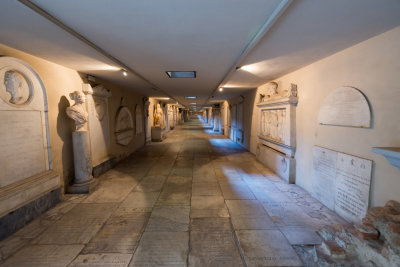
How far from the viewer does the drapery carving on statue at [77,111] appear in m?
3.33

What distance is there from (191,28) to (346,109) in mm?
2520

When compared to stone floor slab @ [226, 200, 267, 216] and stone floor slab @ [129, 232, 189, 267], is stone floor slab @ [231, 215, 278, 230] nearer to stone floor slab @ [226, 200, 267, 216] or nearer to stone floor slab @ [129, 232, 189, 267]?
stone floor slab @ [226, 200, 267, 216]

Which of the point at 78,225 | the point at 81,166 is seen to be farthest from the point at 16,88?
the point at 78,225

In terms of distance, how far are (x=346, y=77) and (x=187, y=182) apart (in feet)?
11.6

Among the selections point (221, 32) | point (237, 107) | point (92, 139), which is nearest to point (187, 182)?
point (92, 139)

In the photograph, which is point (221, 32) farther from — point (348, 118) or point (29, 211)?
point (29, 211)

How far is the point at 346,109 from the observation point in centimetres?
250

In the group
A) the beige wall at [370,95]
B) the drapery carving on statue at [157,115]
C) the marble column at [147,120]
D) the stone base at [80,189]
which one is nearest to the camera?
the beige wall at [370,95]

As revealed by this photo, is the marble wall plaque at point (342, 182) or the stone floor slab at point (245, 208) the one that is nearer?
the marble wall plaque at point (342, 182)

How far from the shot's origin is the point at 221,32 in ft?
6.63

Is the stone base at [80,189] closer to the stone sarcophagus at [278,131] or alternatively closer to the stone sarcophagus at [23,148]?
the stone sarcophagus at [23,148]

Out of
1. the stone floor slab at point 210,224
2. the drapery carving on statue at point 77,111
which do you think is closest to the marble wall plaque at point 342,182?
the stone floor slab at point 210,224

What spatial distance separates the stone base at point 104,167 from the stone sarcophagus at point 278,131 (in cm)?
470

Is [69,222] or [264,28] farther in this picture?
[69,222]
